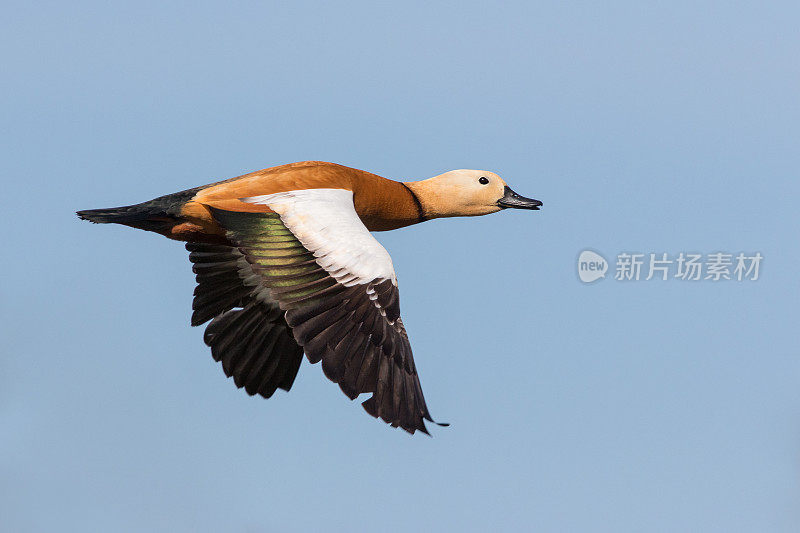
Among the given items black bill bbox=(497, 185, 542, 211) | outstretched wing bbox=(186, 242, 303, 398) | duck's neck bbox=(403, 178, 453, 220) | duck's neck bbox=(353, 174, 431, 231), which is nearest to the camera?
duck's neck bbox=(353, 174, 431, 231)

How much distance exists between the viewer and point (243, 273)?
9633 mm

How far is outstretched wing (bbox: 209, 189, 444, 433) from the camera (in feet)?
24.1

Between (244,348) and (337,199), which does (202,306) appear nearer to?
(244,348)

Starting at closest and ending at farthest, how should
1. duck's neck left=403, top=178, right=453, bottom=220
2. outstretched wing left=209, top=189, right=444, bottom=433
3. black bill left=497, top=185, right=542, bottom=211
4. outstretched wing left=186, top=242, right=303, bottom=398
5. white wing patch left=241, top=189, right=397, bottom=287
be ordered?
outstretched wing left=209, top=189, right=444, bottom=433
white wing patch left=241, top=189, right=397, bottom=287
outstretched wing left=186, top=242, right=303, bottom=398
duck's neck left=403, top=178, right=453, bottom=220
black bill left=497, top=185, right=542, bottom=211

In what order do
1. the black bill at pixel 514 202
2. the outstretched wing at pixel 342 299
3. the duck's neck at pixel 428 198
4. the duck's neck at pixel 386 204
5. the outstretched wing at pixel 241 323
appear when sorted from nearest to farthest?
1. the outstretched wing at pixel 342 299
2. the duck's neck at pixel 386 204
3. the outstretched wing at pixel 241 323
4. the duck's neck at pixel 428 198
5. the black bill at pixel 514 202

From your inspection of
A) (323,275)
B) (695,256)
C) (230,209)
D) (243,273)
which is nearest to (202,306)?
(243,273)

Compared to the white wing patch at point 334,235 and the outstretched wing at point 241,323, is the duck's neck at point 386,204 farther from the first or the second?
the outstretched wing at point 241,323

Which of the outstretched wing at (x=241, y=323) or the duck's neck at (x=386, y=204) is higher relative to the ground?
the duck's neck at (x=386, y=204)

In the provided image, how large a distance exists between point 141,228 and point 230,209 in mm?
1105

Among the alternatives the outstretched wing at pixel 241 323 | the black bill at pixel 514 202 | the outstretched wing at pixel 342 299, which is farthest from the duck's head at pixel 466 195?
the outstretched wing at pixel 342 299

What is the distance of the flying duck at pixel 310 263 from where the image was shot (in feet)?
24.4

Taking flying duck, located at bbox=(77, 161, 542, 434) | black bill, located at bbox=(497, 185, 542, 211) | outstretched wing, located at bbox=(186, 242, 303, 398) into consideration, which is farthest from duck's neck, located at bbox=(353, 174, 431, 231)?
outstretched wing, located at bbox=(186, 242, 303, 398)

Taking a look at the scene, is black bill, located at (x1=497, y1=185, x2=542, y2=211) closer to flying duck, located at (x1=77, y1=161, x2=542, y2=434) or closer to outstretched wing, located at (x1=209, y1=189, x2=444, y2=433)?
flying duck, located at (x1=77, y1=161, x2=542, y2=434)

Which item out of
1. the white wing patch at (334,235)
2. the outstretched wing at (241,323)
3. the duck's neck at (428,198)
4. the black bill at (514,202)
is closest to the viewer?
the white wing patch at (334,235)
